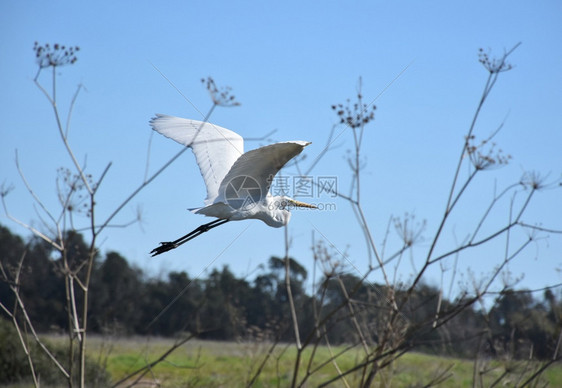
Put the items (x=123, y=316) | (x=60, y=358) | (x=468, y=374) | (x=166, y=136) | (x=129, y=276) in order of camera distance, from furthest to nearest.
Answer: (x=129, y=276) < (x=123, y=316) < (x=468, y=374) < (x=60, y=358) < (x=166, y=136)

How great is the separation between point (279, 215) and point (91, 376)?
1126 centimetres

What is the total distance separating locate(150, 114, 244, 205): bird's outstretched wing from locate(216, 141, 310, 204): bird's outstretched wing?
305 mm

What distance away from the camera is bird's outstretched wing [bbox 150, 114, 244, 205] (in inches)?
317

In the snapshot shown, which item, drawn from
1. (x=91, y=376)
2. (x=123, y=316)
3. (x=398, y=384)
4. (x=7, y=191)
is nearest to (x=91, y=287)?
(x=123, y=316)

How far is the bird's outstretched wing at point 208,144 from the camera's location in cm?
806

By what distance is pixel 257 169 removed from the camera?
7.21 meters

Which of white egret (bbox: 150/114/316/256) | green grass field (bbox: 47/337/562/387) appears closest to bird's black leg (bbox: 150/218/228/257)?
white egret (bbox: 150/114/316/256)

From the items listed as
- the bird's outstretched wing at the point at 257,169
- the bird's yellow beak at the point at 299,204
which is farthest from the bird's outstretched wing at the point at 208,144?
the bird's yellow beak at the point at 299,204

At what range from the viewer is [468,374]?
2238 centimetres

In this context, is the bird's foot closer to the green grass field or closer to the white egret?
the white egret

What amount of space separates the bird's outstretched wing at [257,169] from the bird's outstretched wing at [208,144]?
0.31 m

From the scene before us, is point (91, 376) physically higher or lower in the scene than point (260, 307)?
lower

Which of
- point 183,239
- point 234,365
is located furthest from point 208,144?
point 234,365

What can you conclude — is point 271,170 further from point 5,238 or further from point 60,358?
point 5,238
